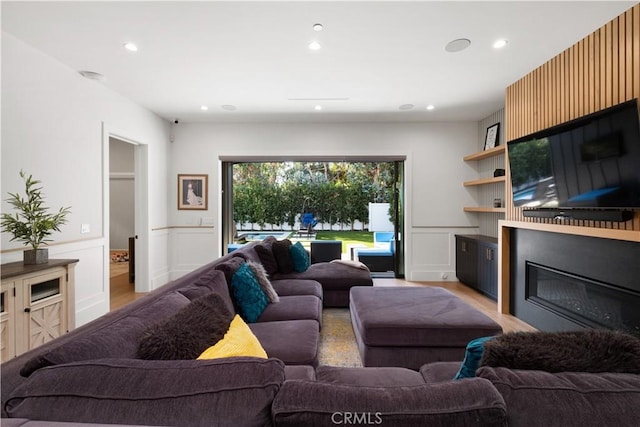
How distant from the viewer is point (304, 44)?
2.59 m

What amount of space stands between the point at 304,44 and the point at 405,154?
2987mm

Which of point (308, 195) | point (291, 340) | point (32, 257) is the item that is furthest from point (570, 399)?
point (308, 195)

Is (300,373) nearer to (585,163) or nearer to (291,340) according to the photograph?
(291,340)

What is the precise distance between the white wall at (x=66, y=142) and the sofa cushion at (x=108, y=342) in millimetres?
2143

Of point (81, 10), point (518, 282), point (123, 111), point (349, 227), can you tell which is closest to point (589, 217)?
point (518, 282)

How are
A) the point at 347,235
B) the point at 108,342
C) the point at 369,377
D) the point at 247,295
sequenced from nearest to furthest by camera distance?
1. the point at 108,342
2. the point at 369,377
3. the point at 247,295
4. the point at 347,235

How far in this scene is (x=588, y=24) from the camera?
2.33 meters

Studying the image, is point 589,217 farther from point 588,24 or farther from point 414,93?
point 414,93

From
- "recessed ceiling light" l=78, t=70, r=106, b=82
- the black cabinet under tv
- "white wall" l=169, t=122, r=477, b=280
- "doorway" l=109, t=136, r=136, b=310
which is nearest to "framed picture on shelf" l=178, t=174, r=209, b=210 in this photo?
"white wall" l=169, t=122, r=477, b=280

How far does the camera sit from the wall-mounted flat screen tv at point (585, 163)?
6.71 ft

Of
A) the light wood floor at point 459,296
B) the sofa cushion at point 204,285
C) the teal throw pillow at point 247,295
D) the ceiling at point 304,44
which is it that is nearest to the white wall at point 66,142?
the ceiling at point 304,44

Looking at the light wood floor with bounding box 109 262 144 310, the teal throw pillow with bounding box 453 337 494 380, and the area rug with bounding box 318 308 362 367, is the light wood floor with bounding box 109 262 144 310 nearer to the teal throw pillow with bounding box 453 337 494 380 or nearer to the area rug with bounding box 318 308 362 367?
the area rug with bounding box 318 308 362 367

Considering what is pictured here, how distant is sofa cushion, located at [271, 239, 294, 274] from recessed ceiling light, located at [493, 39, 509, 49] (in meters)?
3.04
